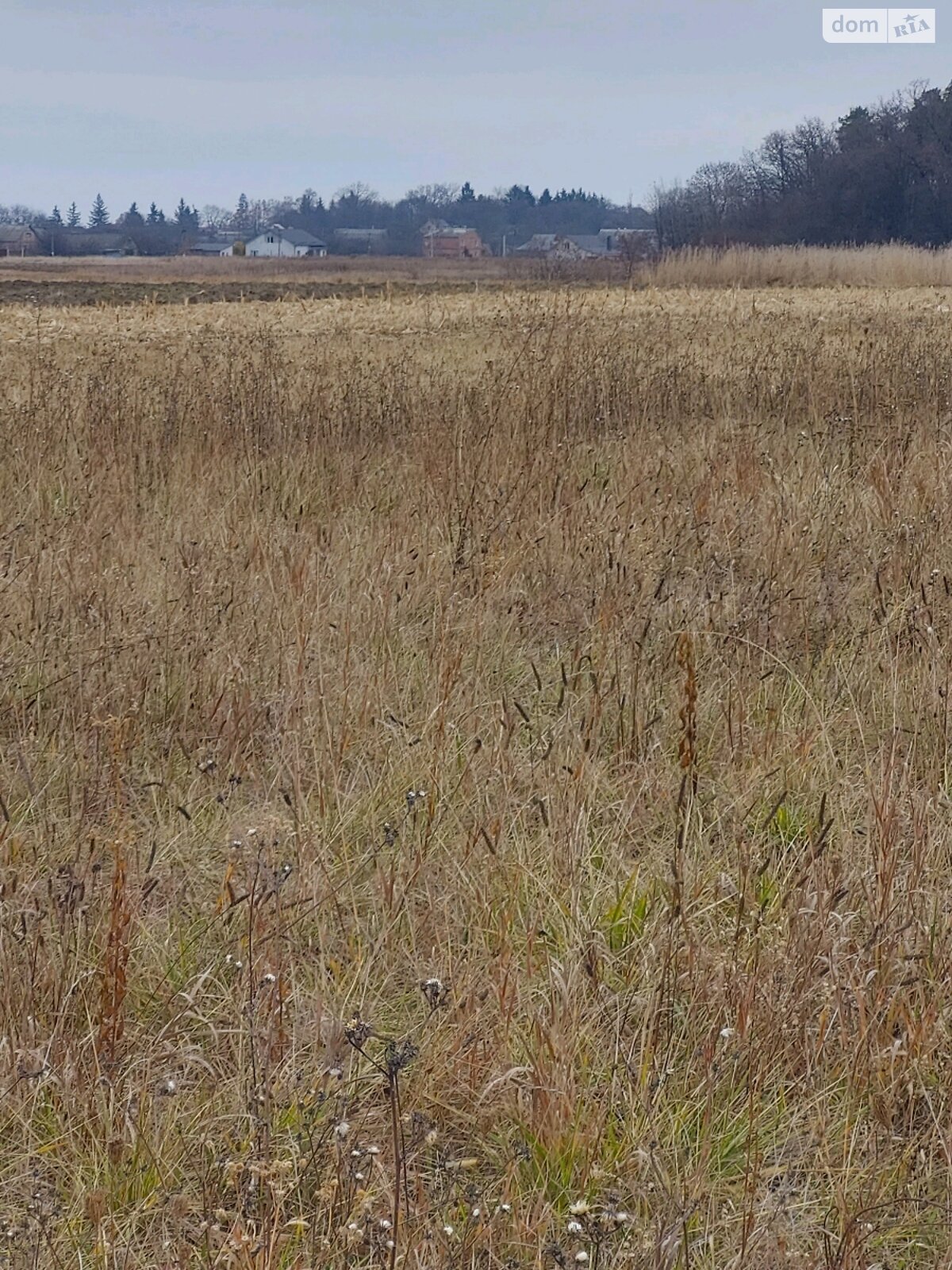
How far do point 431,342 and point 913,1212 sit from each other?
13.6m

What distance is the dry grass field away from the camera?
5.78 ft

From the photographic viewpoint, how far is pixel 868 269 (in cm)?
3145

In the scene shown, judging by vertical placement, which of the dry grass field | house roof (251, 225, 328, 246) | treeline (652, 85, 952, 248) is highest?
house roof (251, 225, 328, 246)

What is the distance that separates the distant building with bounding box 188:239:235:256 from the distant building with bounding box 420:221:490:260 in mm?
19903

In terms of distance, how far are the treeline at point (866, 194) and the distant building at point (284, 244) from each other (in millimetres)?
54995

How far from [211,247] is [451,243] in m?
26.0

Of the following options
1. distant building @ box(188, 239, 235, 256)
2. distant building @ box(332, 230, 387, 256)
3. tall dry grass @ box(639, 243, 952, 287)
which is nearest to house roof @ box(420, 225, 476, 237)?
distant building @ box(332, 230, 387, 256)

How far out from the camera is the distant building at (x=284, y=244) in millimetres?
122938

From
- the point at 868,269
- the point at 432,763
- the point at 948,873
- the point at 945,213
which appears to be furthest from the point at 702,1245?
the point at 945,213

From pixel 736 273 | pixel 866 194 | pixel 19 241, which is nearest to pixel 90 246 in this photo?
pixel 19 241

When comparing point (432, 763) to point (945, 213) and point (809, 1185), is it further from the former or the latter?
point (945, 213)

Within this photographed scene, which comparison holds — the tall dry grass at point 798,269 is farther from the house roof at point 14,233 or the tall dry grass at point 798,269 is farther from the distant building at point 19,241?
the house roof at point 14,233

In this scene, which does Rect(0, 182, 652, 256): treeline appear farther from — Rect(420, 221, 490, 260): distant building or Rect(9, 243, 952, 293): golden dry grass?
Rect(9, 243, 952, 293): golden dry grass

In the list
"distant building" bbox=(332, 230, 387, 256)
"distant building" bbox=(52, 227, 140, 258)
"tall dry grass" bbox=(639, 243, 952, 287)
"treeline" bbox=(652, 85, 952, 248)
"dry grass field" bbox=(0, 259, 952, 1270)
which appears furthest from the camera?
"distant building" bbox=(332, 230, 387, 256)
